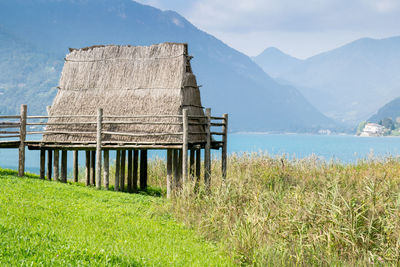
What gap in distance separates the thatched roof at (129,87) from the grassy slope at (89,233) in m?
3.67

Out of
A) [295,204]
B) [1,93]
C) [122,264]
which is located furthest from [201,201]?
[1,93]

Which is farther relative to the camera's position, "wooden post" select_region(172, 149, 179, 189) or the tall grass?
"wooden post" select_region(172, 149, 179, 189)

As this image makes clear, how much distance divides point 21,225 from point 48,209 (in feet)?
6.38

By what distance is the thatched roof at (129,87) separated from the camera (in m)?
15.5

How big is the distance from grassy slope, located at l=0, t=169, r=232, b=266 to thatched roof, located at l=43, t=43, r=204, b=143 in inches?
144

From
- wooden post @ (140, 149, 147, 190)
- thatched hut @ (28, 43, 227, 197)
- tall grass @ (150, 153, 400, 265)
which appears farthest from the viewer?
wooden post @ (140, 149, 147, 190)

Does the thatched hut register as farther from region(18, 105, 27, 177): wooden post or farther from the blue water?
the blue water

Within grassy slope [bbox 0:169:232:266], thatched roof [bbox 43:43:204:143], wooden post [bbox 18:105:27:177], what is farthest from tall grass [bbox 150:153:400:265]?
wooden post [bbox 18:105:27:177]

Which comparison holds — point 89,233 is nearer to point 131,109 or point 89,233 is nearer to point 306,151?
point 131,109

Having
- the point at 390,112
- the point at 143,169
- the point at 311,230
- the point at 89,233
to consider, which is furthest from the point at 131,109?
the point at 390,112

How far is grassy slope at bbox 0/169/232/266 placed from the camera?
22.2 feet

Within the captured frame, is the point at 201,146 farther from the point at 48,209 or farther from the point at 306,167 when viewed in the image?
the point at 48,209

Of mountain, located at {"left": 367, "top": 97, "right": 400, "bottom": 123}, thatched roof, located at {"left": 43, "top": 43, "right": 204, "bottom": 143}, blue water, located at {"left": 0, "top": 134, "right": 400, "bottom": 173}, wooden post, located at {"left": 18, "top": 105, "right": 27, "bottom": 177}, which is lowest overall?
blue water, located at {"left": 0, "top": 134, "right": 400, "bottom": 173}

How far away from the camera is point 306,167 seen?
17641 mm
